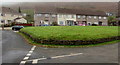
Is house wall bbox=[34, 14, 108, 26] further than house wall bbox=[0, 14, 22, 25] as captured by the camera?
No

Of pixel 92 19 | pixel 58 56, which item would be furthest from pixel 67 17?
pixel 58 56

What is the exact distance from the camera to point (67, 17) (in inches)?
2908

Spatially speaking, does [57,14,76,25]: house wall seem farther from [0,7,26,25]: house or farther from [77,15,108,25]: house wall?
[0,7,26,25]: house

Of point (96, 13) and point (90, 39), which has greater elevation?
point (96, 13)

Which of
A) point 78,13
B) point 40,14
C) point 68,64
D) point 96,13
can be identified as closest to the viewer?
point 68,64

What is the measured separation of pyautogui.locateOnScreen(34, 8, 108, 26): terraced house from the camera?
70562mm

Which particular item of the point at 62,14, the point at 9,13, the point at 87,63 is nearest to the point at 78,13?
the point at 62,14

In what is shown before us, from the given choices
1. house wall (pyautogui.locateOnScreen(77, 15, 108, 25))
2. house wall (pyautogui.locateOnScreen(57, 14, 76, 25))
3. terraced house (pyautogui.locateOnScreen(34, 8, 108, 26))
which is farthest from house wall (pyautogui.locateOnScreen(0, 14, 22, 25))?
house wall (pyautogui.locateOnScreen(77, 15, 108, 25))

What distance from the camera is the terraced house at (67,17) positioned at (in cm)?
7056

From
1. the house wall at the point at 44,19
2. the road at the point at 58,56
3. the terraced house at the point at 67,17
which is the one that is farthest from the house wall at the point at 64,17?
the road at the point at 58,56

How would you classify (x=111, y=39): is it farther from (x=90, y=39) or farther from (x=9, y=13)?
A: (x=9, y=13)

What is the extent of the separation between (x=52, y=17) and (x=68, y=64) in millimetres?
61762

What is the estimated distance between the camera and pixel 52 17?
235ft

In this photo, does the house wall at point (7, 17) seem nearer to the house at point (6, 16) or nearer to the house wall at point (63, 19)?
the house at point (6, 16)
